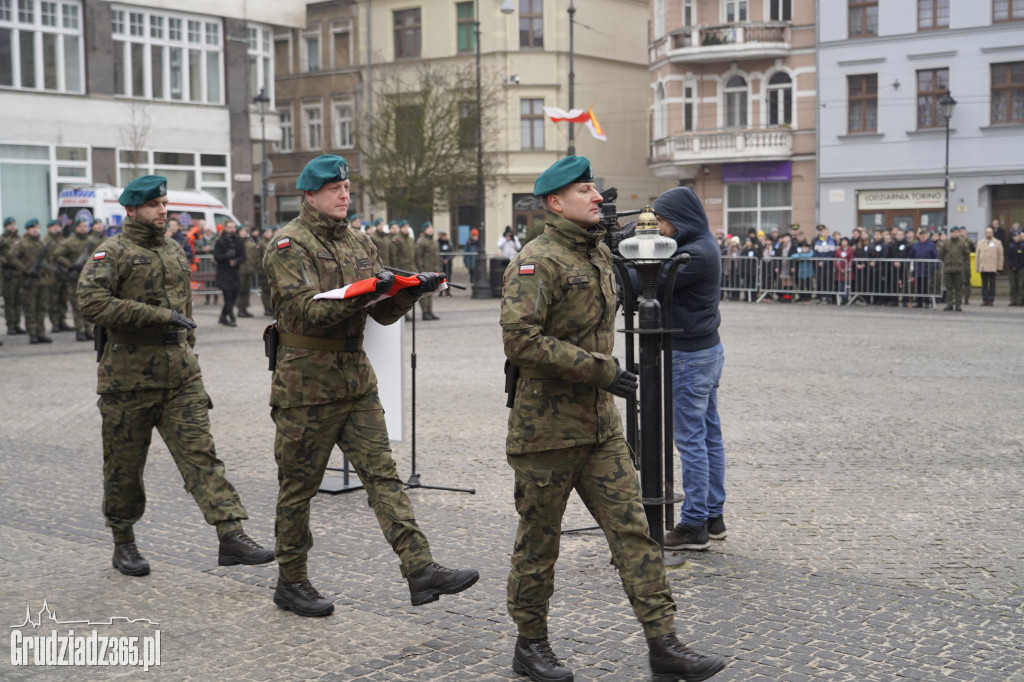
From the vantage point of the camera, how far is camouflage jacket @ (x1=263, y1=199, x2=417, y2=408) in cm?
535

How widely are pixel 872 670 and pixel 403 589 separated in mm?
2313

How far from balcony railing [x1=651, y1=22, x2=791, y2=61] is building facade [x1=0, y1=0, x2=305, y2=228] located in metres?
14.6

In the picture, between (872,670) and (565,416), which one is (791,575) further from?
(565,416)

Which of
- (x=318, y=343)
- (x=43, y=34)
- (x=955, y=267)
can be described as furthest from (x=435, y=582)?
(x=43, y=34)

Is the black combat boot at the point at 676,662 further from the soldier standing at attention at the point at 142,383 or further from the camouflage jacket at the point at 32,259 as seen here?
the camouflage jacket at the point at 32,259

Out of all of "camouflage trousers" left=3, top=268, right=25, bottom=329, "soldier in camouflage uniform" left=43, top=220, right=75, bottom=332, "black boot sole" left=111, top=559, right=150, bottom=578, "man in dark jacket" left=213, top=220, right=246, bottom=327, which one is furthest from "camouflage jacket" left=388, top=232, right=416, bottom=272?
"black boot sole" left=111, top=559, right=150, bottom=578

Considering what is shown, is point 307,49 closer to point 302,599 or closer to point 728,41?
point 728,41

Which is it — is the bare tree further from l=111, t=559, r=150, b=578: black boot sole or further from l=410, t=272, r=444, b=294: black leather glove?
l=410, t=272, r=444, b=294: black leather glove

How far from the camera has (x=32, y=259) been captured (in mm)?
20438

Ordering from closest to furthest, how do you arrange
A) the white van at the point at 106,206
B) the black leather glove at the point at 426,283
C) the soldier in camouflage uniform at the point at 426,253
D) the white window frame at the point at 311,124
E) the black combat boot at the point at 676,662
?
the black combat boot at the point at 676,662
the black leather glove at the point at 426,283
the soldier in camouflage uniform at the point at 426,253
the white van at the point at 106,206
the white window frame at the point at 311,124

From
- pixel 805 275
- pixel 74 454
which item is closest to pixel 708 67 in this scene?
pixel 805 275

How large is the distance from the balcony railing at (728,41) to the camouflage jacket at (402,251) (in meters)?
24.6

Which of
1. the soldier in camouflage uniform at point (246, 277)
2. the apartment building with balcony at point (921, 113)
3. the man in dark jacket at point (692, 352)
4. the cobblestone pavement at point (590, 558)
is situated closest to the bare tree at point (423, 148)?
the apartment building with balcony at point (921, 113)

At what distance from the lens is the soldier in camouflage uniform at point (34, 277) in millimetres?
19719
